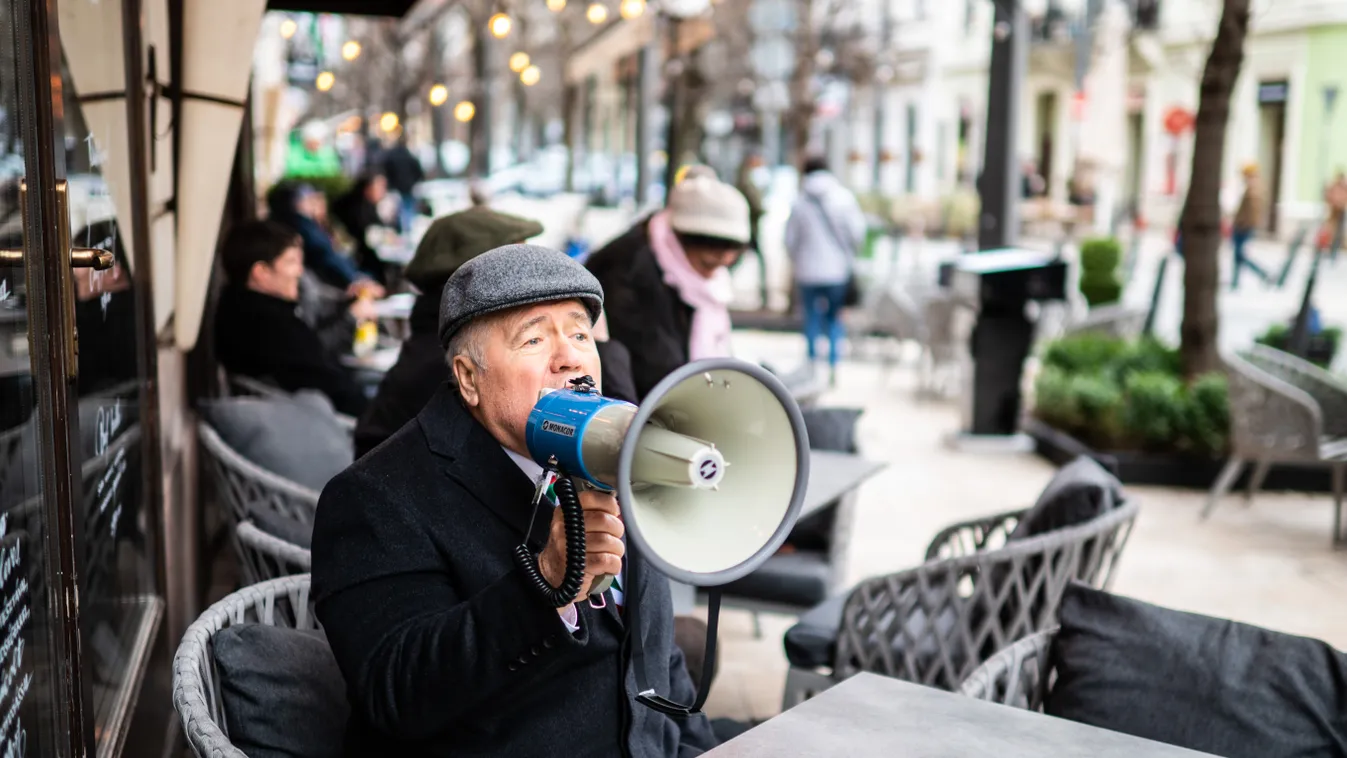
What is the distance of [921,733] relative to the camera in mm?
2197

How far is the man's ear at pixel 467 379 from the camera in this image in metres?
A: 2.17

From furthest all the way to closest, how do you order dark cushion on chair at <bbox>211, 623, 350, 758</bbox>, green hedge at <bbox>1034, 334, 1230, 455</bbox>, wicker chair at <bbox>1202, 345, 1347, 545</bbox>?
green hedge at <bbox>1034, 334, 1230, 455</bbox> → wicker chair at <bbox>1202, 345, 1347, 545</bbox> → dark cushion on chair at <bbox>211, 623, 350, 758</bbox>

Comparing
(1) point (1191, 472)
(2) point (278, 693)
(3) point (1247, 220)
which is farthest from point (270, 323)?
(3) point (1247, 220)

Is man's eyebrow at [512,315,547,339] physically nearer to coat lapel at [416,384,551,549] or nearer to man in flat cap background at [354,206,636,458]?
coat lapel at [416,384,551,549]

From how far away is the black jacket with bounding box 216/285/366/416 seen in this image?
5.67m

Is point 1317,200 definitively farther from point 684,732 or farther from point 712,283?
point 684,732

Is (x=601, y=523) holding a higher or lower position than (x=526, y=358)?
lower

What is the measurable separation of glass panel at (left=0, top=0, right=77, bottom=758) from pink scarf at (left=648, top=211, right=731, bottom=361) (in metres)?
2.84

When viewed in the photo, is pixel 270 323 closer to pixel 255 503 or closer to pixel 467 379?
pixel 255 503

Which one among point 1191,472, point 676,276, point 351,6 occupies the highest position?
point 351,6

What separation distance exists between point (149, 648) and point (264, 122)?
1479 cm

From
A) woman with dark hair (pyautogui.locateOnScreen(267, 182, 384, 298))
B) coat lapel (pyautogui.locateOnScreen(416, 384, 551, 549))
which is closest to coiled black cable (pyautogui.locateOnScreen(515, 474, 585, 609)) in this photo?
coat lapel (pyautogui.locateOnScreen(416, 384, 551, 549))

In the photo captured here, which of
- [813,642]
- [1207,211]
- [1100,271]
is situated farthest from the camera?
[1100,271]

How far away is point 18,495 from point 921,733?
1447 millimetres
